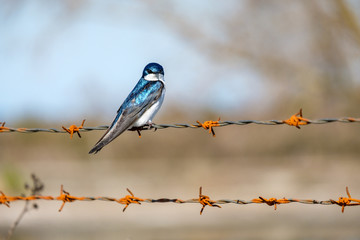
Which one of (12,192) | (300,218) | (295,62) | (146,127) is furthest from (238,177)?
(146,127)

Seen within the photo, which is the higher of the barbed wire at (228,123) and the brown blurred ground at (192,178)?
the brown blurred ground at (192,178)

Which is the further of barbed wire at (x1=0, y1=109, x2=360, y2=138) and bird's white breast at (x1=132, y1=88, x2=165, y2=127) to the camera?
bird's white breast at (x1=132, y1=88, x2=165, y2=127)

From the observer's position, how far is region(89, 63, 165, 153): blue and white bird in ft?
19.7

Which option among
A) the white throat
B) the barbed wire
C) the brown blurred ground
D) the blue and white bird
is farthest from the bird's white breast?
the brown blurred ground

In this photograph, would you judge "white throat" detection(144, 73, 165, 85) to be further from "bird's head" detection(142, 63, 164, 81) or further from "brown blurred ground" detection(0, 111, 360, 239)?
"brown blurred ground" detection(0, 111, 360, 239)

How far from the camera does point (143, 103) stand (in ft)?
20.5

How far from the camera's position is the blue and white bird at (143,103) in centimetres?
599

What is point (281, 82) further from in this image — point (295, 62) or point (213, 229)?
point (213, 229)

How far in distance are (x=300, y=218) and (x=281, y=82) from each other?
4.33 metres

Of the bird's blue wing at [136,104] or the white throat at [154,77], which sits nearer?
the bird's blue wing at [136,104]

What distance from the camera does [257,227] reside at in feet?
47.5

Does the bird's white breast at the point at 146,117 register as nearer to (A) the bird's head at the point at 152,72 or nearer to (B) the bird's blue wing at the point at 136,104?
(B) the bird's blue wing at the point at 136,104

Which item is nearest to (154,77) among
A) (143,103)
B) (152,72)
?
(152,72)

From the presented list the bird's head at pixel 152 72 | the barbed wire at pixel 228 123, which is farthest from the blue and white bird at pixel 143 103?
the barbed wire at pixel 228 123
